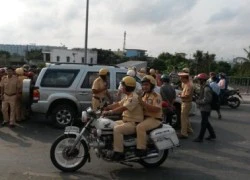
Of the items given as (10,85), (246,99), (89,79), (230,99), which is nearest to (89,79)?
(89,79)

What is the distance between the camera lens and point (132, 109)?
23.1 ft

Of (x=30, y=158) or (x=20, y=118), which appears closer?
(x=30, y=158)

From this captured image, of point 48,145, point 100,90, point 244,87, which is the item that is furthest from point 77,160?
point 244,87

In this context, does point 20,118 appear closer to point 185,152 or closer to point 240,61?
point 185,152

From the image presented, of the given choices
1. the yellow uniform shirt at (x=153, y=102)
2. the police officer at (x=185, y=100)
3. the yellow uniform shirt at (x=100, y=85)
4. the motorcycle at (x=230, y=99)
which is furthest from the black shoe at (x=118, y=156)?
the motorcycle at (x=230, y=99)

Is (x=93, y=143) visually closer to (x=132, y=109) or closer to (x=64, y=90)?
(x=132, y=109)

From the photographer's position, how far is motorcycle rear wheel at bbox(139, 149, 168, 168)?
7590 mm

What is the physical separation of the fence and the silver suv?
16.5 meters

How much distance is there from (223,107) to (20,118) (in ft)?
34.6

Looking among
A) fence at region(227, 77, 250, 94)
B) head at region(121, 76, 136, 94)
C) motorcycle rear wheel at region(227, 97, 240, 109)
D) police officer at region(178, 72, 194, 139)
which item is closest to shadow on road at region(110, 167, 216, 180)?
head at region(121, 76, 136, 94)

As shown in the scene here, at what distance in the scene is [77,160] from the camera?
23.6 feet

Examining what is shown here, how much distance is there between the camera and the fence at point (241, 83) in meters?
26.6

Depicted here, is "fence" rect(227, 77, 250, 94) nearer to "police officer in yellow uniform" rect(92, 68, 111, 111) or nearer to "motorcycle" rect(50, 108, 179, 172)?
"police officer in yellow uniform" rect(92, 68, 111, 111)

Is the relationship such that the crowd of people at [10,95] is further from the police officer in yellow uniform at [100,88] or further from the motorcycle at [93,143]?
the motorcycle at [93,143]
